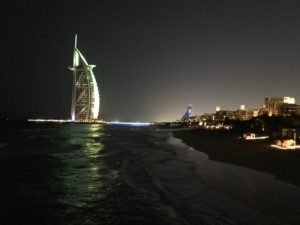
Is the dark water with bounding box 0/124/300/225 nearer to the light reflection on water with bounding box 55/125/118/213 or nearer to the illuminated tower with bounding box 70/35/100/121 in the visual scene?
the light reflection on water with bounding box 55/125/118/213

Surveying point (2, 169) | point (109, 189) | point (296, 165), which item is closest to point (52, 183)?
point (109, 189)

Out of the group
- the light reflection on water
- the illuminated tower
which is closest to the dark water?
the light reflection on water

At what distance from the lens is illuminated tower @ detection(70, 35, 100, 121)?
119500 mm

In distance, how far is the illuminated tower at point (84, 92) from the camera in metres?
120

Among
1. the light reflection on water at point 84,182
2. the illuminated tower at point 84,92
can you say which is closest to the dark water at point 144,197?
the light reflection on water at point 84,182

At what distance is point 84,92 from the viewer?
4761 inches

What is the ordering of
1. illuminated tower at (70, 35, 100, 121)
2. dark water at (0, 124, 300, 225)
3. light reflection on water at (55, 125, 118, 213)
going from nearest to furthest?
dark water at (0, 124, 300, 225) < light reflection on water at (55, 125, 118, 213) < illuminated tower at (70, 35, 100, 121)

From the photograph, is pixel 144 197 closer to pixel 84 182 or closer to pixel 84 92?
pixel 84 182

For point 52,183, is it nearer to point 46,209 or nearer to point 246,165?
point 46,209

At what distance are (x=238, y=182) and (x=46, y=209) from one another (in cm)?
676

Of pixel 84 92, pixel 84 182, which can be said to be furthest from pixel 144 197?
pixel 84 92

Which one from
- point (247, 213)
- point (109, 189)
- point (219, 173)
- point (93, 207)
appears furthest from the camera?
point (219, 173)

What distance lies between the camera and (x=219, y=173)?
1452 centimetres

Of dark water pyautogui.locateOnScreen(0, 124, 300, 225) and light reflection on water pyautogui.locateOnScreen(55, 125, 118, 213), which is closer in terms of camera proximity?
dark water pyautogui.locateOnScreen(0, 124, 300, 225)
